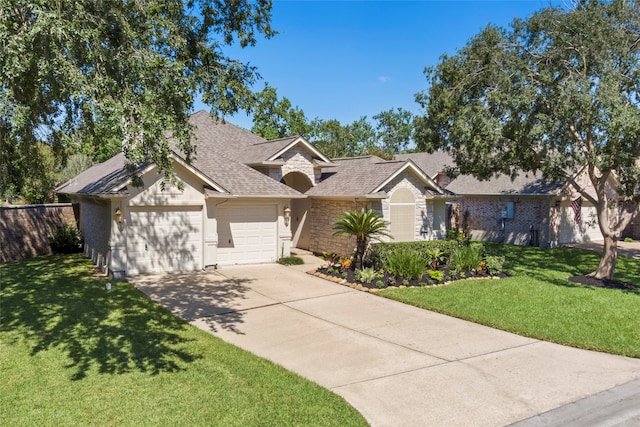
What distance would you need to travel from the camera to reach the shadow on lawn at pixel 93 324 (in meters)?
7.83

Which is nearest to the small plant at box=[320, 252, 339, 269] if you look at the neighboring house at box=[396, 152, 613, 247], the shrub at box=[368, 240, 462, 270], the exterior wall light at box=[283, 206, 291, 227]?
the shrub at box=[368, 240, 462, 270]

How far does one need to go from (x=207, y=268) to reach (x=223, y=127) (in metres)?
11.2

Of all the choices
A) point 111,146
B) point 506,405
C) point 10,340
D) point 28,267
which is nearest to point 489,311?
point 506,405

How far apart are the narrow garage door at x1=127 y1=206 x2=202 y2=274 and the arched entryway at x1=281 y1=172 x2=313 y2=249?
22.1 feet

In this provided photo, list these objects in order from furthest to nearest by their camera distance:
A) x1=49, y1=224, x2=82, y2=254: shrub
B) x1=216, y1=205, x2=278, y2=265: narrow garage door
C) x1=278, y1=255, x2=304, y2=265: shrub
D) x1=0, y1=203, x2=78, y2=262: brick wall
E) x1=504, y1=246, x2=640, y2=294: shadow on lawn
Answer: x1=49, y1=224, x2=82, y2=254: shrub < x1=0, y1=203, x2=78, y2=262: brick wall < x1=278, y1=255, x2=304, y2=265: shrub < x1=216, y1=205, x2=278, y2=265: narrow garage door < x1=504, y1=246, x2=640, y2=294: shadow on lawn

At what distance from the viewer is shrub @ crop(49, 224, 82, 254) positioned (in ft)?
66.0

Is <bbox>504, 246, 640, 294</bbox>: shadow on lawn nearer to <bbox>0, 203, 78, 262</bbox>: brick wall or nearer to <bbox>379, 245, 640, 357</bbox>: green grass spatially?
<bbox>379, 245, 640, 357</bbox>: green grass

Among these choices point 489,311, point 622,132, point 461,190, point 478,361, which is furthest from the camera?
point 461,190

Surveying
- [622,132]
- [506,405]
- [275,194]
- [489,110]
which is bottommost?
[506,405]

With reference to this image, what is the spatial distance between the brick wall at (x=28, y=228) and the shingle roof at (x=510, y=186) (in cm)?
2056

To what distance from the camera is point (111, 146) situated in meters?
7.19

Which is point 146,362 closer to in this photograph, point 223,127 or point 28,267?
point 28,267

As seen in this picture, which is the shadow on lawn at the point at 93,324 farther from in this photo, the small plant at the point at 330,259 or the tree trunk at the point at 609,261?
the tree trunk at the point at 609,261

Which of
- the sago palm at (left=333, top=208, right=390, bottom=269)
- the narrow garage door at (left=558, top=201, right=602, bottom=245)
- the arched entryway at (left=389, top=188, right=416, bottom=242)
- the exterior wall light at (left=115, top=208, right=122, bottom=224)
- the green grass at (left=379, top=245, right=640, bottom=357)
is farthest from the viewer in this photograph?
the narrow garage door at (left=558, top=201, right=602, bottom=245)
